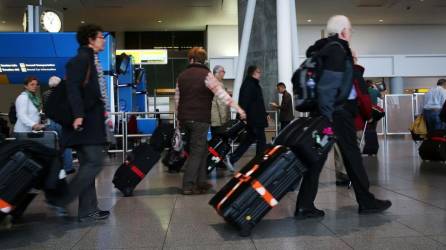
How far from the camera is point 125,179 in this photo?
6.57 m

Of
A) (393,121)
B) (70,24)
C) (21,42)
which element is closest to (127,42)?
(70,24)

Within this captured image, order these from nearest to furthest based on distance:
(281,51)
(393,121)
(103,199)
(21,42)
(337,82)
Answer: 1. (337,82)
2. (103,199)
3. (21,42)
4. (281,51)
5. (393,121)

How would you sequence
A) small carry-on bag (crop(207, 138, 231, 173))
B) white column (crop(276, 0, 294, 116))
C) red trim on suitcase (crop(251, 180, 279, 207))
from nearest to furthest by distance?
red trim on suitcase (crop(251, 180, 279, 207)) < small carry-on bag (crop(207, 138, 231, 173)) < white column (crop(276, 0, 294, 116))

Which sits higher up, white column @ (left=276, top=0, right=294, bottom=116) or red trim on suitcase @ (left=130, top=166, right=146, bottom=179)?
white column @ (left=276, top=0, right=294, bottom=116)

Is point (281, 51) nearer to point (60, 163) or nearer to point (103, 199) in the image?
point (103, 199)

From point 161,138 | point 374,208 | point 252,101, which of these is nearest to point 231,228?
point 374,208

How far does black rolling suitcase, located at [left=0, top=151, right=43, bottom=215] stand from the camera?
160 inches

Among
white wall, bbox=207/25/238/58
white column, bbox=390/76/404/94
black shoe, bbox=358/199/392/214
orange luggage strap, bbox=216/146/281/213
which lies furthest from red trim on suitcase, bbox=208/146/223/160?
white column, bbox=390/76/404/94

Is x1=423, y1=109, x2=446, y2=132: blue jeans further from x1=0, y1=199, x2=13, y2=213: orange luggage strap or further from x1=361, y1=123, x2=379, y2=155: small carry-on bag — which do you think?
x1=0, y1=199, x2=13, y2=213: orange luggage strap

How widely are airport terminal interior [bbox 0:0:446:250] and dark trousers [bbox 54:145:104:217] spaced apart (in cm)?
22

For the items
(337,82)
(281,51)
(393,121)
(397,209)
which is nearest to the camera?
(337,82)

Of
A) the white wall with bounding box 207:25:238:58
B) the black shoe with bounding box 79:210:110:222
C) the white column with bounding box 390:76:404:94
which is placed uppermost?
the white wall with bounding box 207:25:238:58

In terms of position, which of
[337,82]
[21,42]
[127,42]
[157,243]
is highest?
[127,42]

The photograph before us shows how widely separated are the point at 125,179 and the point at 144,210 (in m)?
1.20
